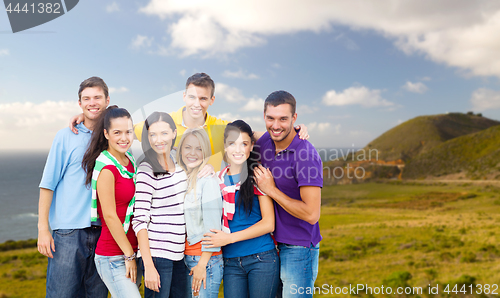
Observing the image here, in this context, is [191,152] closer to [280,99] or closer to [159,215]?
[159,215]

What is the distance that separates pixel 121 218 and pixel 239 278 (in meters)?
1.66

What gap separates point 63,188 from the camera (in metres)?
4.53

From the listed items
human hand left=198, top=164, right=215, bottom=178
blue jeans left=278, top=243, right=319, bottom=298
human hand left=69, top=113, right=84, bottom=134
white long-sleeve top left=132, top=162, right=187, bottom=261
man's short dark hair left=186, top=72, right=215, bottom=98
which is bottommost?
blue jeans left=278, top=243, right=319, bottom=298

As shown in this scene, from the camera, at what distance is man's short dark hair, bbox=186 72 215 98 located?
5309mm

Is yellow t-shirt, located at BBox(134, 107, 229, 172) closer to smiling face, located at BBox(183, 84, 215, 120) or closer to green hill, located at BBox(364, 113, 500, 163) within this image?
smiling face, located at BBox(183, 84, 215, 120)

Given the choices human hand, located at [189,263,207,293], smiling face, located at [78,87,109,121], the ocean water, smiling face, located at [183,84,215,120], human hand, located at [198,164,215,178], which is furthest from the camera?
the ocean water

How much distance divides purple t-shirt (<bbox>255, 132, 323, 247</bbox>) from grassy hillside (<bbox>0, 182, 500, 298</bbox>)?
89.5 feet

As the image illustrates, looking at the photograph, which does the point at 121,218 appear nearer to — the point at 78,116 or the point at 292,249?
the point at 78,116

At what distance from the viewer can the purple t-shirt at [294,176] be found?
163 inches

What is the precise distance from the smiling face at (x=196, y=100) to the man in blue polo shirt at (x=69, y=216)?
139 cm

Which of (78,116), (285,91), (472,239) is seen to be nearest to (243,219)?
(285,91)

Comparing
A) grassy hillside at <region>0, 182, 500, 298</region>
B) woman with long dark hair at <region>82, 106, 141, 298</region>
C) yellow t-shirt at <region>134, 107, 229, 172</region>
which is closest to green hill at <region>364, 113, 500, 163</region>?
grassy hillside at <region>0, 182, 500, 298</region>

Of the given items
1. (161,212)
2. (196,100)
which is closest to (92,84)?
(196,100)

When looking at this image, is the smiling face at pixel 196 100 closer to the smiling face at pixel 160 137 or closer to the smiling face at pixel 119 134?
the smiling face at pixel 160 137
